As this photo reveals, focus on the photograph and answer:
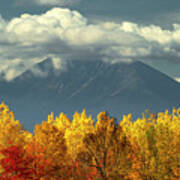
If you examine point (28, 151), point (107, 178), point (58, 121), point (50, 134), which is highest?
point (58, 121)

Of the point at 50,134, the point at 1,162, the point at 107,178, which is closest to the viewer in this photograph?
the point at 107,178

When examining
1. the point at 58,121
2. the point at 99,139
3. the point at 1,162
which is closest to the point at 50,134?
the point at 1,162

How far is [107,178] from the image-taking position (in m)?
52.0

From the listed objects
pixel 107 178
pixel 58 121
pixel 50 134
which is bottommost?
pixel 107 178

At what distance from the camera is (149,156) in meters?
60.6

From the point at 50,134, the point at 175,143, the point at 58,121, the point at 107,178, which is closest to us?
the point at 107,178

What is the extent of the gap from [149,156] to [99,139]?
11212mm

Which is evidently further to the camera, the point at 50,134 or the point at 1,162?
the point at 50,134

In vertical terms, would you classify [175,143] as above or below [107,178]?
above

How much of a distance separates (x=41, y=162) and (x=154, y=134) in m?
17.3

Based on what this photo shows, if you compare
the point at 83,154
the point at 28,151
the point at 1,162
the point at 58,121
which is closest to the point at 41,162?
→ the point at 28,151

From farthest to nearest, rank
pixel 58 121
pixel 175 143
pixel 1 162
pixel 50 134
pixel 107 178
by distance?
pixel 58 121
pixel 50 134
pixel 175 143
pixel 1 162
pixel 107 178

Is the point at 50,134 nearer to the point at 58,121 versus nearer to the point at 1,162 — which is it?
the point at 1,162

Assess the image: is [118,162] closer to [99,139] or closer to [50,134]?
[99,139]
